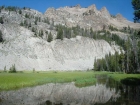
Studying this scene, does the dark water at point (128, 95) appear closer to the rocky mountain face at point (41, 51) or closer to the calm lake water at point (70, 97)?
the calm lake water at point (70, 97)

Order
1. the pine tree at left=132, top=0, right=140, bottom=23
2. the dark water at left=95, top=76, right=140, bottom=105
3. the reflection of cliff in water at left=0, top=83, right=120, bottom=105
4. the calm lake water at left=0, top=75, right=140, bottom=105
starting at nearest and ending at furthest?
the dark water at left=95, top=76, right=140, bottom=105 → the calm lake water at left=0, top=75, right=140, bottom=105 → the reflection of cliff in water at left=0, top=83, right=120, bottom=105 → the pine tree at left=132, top=0, right=140, bottom=23

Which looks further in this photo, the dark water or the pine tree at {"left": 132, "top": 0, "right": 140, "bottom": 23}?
the pine tree at {"left": 132, "top": 0, "right": 140, "bottom": 23}

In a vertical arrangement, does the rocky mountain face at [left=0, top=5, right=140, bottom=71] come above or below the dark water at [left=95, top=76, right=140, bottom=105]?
above

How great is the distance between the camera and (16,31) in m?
165

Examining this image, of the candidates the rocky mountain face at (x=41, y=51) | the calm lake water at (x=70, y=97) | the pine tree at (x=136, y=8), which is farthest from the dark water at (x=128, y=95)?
the rocky mountain face at (x=41, y=51)

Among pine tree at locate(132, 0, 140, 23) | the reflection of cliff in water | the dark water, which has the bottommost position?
the reflection of cliff in water

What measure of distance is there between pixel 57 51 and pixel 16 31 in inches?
1742

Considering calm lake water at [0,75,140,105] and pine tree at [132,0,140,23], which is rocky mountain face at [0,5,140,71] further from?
pine tree at [132,0,140,23]

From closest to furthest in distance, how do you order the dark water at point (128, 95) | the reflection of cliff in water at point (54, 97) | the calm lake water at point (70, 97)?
the dark water at point (128, 95) < the calm lake water at point (70, 97) < the reflection of cliff in water at point (54, 97)

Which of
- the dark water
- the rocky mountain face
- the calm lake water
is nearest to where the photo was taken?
the dark water

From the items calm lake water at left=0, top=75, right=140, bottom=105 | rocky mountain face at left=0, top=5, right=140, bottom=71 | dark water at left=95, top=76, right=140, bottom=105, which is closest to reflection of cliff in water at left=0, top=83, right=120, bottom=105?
calm lake water at left=0, top=75, right=140, bottom=105

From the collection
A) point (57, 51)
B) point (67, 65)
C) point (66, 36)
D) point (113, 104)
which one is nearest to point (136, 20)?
point (113, 104)

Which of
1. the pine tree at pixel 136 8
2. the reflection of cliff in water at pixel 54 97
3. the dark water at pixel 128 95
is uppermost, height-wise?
the pine tree at pixel 136 8

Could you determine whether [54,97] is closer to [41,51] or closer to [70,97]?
[70,97]
